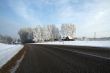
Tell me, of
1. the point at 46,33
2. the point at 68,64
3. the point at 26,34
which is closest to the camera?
the point at 68,64

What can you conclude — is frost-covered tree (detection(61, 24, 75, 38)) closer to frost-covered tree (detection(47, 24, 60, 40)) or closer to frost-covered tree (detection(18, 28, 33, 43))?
frost-covered tree (detection(47, 24, 60, 40))

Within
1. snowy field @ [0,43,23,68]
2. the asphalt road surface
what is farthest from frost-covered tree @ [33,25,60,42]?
the asphalt road surface

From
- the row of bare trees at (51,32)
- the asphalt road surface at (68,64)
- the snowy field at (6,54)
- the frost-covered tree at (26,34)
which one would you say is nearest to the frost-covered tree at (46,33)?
the row of bare trees at (51,32)

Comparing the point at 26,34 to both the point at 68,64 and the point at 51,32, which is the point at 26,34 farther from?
the point at 68,64

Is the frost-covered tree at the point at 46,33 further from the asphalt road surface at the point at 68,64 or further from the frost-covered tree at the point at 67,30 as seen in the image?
the asphalt road surface at the point at 68,64

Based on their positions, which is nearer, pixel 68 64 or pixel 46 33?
A: pixel 68 64

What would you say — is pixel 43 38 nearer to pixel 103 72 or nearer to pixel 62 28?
pixel 62 28

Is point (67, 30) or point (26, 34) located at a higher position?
point (67, 30)

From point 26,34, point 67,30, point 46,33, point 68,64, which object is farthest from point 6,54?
point 26,34

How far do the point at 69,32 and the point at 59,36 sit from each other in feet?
30.6

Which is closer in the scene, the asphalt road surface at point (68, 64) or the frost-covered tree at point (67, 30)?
the asphalt road surface at point (68, 64)

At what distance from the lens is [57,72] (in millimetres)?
7605

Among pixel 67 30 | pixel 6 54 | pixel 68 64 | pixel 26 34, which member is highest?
pixel 67 30

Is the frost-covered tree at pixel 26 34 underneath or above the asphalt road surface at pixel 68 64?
above
